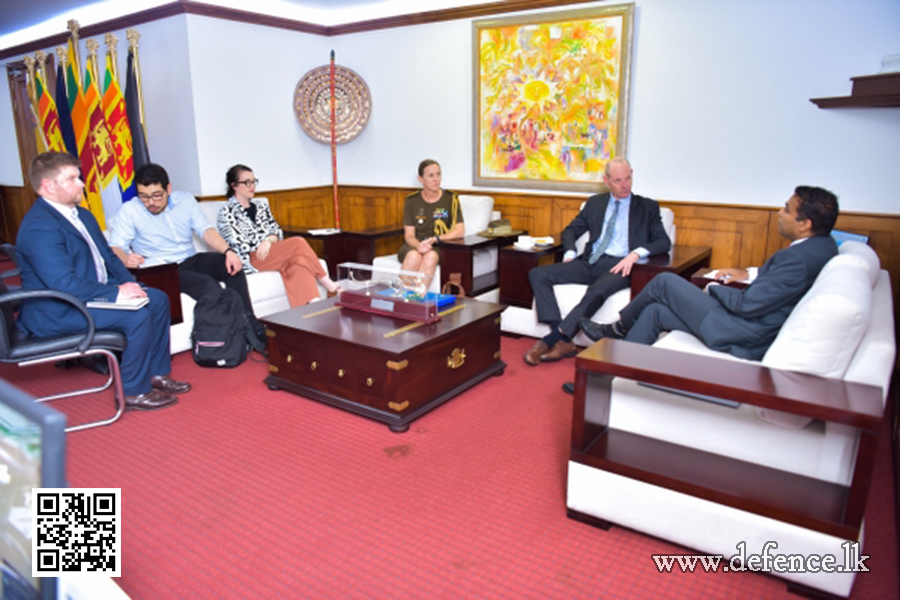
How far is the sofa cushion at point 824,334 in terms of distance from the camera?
1884 millimetres

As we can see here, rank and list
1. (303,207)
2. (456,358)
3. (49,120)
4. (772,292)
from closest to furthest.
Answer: (772,292) → (456,358) → (49,120) → (303,207)

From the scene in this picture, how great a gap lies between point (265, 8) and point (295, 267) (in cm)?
262

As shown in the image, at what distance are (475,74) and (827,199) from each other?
3213 mm

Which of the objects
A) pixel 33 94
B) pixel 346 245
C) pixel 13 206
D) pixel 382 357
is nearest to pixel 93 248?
pixel 382 357

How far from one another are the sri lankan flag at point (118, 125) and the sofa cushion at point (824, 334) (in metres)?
4.87

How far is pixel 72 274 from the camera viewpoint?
2.85 m

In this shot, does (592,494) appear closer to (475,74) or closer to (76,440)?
(76,440)

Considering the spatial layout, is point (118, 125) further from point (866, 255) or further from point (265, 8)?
point (866, 255)

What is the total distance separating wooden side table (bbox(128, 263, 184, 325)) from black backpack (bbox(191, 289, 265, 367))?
0.19 metres

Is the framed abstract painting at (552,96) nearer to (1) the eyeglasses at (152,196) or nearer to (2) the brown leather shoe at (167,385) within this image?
(1) the eyeglasses at (152,196)

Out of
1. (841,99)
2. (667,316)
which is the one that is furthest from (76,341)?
(841,99)

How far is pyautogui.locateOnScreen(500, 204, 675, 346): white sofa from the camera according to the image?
3725 millimetres

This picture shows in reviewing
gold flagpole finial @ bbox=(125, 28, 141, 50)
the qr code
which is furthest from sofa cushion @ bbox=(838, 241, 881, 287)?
gold flagpole finial @ bbox=(125, 28, 141, 50)

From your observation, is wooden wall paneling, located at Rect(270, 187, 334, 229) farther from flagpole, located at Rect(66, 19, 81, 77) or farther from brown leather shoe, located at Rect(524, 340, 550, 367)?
brown leather shoe, located at Rect(524, 340, 550, 367)
